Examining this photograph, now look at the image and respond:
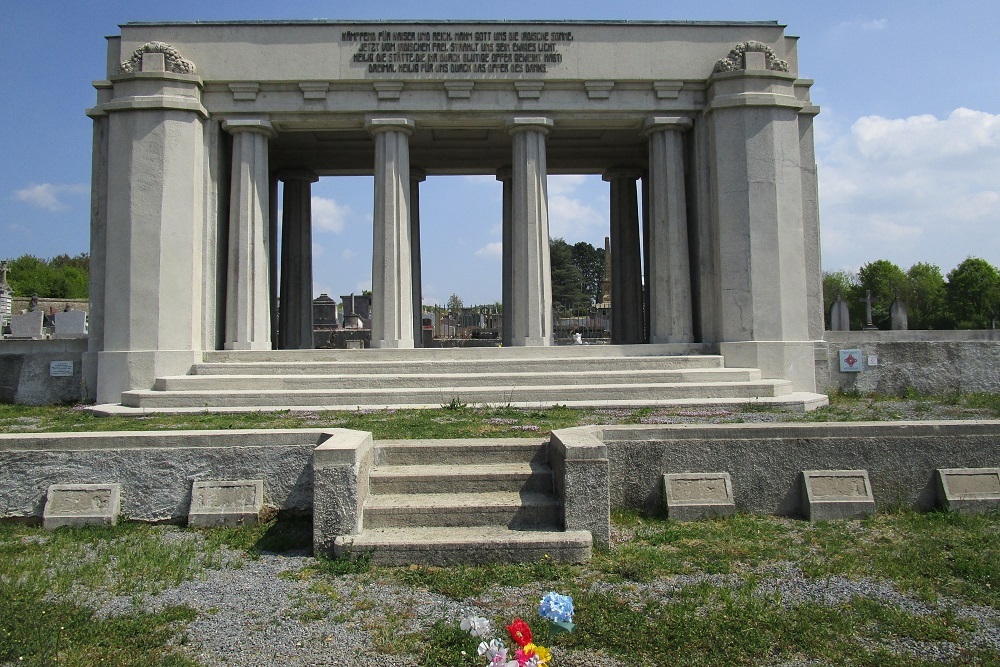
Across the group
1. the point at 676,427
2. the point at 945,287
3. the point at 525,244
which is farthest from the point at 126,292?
the point at 945,287

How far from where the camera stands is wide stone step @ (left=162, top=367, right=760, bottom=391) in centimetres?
1481

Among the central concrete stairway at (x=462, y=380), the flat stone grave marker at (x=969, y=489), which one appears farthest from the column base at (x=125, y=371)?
the flat stone grave marker at (x=969, y=489)

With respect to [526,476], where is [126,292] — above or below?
above

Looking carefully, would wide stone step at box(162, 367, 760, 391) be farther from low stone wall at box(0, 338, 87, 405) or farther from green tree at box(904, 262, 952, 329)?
green tree at box(904, 262, 952, 329)

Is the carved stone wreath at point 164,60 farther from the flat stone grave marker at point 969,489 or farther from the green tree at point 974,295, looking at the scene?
the green tree at point 974,295

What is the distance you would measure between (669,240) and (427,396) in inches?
314

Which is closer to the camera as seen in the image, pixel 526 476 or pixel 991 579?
pixel 991 579

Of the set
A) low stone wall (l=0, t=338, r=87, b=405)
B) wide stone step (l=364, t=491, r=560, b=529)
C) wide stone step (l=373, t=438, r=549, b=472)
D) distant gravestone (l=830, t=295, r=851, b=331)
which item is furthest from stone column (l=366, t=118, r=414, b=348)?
distant gravestone (l=830, t=295, r=851, b=331)

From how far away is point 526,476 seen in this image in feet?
23.5

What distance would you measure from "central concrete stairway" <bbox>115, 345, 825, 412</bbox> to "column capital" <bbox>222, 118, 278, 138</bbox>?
583 cm

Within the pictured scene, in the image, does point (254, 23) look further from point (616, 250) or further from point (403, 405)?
point (616, 250)

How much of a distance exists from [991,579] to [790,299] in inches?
474

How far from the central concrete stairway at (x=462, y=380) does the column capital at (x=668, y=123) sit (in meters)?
5.89

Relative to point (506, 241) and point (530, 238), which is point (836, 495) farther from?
point (506, 241)
